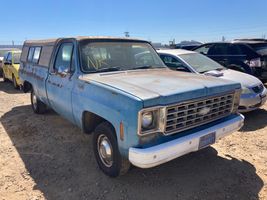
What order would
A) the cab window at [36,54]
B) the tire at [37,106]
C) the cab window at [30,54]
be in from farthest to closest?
the tire at [37,106]
the cab window at [30,54]
the cab window at [36,54]

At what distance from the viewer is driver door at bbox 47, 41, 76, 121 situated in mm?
4332

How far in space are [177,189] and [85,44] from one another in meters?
2.62

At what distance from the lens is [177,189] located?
3488mm

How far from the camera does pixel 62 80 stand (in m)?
4.56

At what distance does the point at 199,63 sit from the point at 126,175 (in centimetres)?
431

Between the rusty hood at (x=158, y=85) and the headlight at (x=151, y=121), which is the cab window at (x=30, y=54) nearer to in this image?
the rusty hood at (x=158, y=85)

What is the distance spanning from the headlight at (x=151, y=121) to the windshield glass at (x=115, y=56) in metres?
1.54

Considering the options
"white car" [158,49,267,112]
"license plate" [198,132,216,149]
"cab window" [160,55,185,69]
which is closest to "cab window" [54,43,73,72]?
"license plate" [198,132,216,149]

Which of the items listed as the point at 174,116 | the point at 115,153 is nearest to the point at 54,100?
the point at 115,153

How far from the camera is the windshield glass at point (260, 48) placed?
8.55 m

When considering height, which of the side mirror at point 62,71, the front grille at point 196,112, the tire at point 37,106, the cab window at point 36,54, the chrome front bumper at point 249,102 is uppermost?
the cab window at point 36,54

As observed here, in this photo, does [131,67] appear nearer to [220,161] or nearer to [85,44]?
[85,44]

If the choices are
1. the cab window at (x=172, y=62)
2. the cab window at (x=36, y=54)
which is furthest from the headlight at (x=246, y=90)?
the cab window at (x=36, y=54)

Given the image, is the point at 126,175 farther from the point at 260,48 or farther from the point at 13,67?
the point at 13,67
